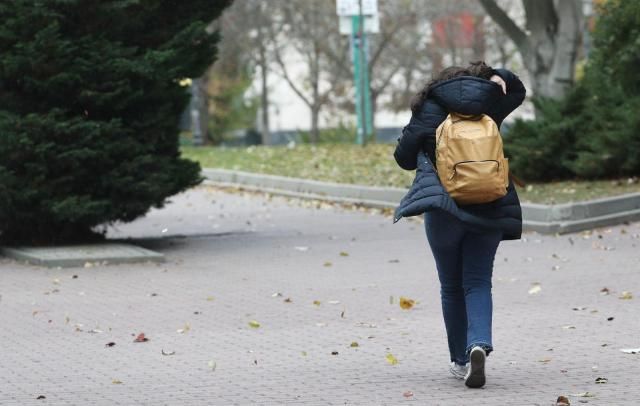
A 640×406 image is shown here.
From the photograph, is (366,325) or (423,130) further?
(366,325)

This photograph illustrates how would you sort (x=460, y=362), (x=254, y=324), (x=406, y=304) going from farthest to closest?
1. (x=406, y=304)
2. (x=254, y=324)
3. (x=460, y=362)

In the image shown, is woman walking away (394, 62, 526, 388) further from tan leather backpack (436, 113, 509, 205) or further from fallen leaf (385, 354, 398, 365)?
fallen leaf (385, 354, 398, 365)

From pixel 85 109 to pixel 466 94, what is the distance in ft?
26.7

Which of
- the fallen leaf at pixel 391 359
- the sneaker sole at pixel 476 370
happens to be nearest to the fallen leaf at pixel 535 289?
the fallen leaf at pixel 391 359

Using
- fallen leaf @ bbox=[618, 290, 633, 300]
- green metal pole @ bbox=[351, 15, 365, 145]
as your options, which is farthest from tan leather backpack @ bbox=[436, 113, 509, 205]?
green metal pole @ bbox=[351, 15, 365, 145]

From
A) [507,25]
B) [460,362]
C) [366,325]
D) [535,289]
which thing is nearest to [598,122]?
[507,25]

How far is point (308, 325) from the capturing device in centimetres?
1026

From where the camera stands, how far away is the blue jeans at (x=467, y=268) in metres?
7.42

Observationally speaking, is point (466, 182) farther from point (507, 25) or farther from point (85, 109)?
point (507, 25)

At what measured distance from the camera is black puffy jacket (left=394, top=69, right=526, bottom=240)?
287 inches

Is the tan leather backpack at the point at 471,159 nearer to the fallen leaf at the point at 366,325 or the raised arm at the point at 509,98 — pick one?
the raised arm at the point at 509,98

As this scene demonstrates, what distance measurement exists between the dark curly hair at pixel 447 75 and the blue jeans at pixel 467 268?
556 mm

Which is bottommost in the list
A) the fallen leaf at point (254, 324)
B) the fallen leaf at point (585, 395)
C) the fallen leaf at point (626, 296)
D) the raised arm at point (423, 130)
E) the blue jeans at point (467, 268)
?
the fallen leaf at point (254, 324)

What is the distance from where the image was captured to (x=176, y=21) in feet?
50.8
